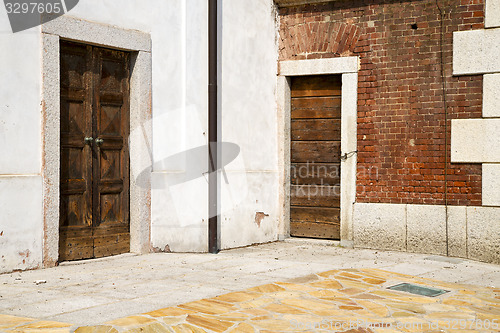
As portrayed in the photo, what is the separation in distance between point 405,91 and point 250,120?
2167 millimetres

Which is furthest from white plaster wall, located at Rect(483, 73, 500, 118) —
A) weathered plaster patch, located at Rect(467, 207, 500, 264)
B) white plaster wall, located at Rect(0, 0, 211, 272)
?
white plaster wall, located at Rect(0, 0, 211, 272)

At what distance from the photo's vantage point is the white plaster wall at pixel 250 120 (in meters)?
8.45

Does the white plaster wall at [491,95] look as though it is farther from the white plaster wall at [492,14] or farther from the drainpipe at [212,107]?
the drainpipe at [212,107]

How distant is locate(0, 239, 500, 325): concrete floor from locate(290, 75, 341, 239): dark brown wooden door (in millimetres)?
513

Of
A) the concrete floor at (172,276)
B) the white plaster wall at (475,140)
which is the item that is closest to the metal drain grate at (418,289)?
the concrete floor at (172,276)

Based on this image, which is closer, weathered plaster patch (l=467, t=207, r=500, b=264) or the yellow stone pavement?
the yellow stone pavement

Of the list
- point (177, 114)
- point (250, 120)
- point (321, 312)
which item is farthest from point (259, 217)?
point (321, 312)

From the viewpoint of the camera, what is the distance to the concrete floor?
4895 mm

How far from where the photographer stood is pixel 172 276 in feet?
20.4

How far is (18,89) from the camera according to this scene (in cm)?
629

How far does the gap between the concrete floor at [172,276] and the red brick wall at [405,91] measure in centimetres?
98

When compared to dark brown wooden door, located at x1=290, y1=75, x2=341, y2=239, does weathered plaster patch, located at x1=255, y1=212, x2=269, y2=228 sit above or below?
below

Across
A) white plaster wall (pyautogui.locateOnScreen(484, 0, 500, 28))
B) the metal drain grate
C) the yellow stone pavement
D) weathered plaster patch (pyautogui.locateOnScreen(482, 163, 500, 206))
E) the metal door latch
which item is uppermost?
white plaster wall (pyautogui.locateOnScreen(484, 0, 500, 28))

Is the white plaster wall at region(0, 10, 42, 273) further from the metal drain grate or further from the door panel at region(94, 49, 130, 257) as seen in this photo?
the metal drain grate
